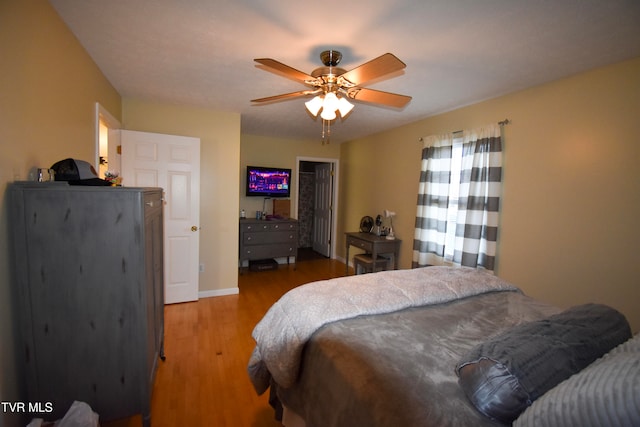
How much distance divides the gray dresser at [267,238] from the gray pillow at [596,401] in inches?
161

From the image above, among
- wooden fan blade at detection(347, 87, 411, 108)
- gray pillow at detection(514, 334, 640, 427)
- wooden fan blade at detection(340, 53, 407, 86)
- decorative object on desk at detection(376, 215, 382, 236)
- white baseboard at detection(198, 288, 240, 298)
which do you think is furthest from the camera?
decorative object on desk at detection(376, 215, 382, 236)

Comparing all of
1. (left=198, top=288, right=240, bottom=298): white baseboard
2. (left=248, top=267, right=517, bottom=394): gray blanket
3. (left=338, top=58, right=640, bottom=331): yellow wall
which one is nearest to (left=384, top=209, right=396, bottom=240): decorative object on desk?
(left=338, top=58, right=640, bottom=331): yellow wall

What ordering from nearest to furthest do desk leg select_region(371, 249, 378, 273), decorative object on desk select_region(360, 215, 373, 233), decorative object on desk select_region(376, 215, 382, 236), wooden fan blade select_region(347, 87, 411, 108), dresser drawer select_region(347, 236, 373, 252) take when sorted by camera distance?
wooden fan blade select_region(347, 87, 411, 108), desk leg select_region(371, 249, 378, 273), dresser drawer select_region(347, 236, 373, 252), decorative object on desk select_region(376, 215, 382, 236), decorative object on desk select_region(360, 215, 373, 233)

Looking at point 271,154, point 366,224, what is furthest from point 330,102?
point 271,154

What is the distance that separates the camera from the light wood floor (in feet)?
5.60

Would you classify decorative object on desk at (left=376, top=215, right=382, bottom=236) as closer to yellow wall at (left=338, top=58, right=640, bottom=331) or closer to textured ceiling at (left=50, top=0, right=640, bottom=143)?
yellow wall at (left=338, top=58, right=640, bottom=331)

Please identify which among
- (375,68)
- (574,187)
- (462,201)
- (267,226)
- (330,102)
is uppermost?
(375,68)

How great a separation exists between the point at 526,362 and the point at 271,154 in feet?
15.4

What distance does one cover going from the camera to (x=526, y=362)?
859mm

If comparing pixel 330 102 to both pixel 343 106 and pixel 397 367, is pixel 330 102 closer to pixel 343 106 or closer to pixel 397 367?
pixel 343 106

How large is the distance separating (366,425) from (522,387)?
19.0 inches

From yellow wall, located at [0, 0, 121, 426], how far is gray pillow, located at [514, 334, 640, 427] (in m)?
1.99

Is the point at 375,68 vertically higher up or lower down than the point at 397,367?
higher up

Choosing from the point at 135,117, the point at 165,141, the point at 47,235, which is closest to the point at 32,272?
the point at 47,235
